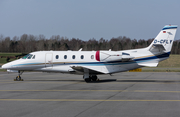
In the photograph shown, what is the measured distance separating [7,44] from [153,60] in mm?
126394

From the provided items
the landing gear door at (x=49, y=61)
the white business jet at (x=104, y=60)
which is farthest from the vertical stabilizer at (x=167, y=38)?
the landing gear door at (x=49, y=61)

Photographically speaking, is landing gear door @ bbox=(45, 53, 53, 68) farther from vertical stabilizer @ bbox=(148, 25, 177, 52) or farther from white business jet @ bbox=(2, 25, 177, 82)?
vertical stabilizer @ bbox=(148, 25, 177, 52)

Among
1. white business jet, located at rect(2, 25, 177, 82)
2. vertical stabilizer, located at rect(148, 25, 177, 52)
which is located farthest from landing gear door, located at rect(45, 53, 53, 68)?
vertical stabilizer, located at rect(148, 25, 177, 52)

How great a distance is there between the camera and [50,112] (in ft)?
33.9

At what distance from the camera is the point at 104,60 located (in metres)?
24.6

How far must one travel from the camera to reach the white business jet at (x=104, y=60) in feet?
80.2

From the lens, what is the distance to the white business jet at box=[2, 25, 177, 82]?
24438 millimetres

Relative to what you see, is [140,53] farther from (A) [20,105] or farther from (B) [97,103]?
(A) [20,105]

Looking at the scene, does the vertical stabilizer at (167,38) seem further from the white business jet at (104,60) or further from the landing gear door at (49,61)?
the landing gear door at (49,61)

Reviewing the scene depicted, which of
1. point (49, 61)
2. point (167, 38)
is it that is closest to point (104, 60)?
point (49, 61)

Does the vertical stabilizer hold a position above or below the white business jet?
above

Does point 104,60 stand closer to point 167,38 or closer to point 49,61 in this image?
point 49,61

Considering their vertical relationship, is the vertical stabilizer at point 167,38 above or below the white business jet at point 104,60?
above

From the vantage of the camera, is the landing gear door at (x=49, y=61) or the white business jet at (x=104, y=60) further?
the landing gear door at (x=49, y=61)
